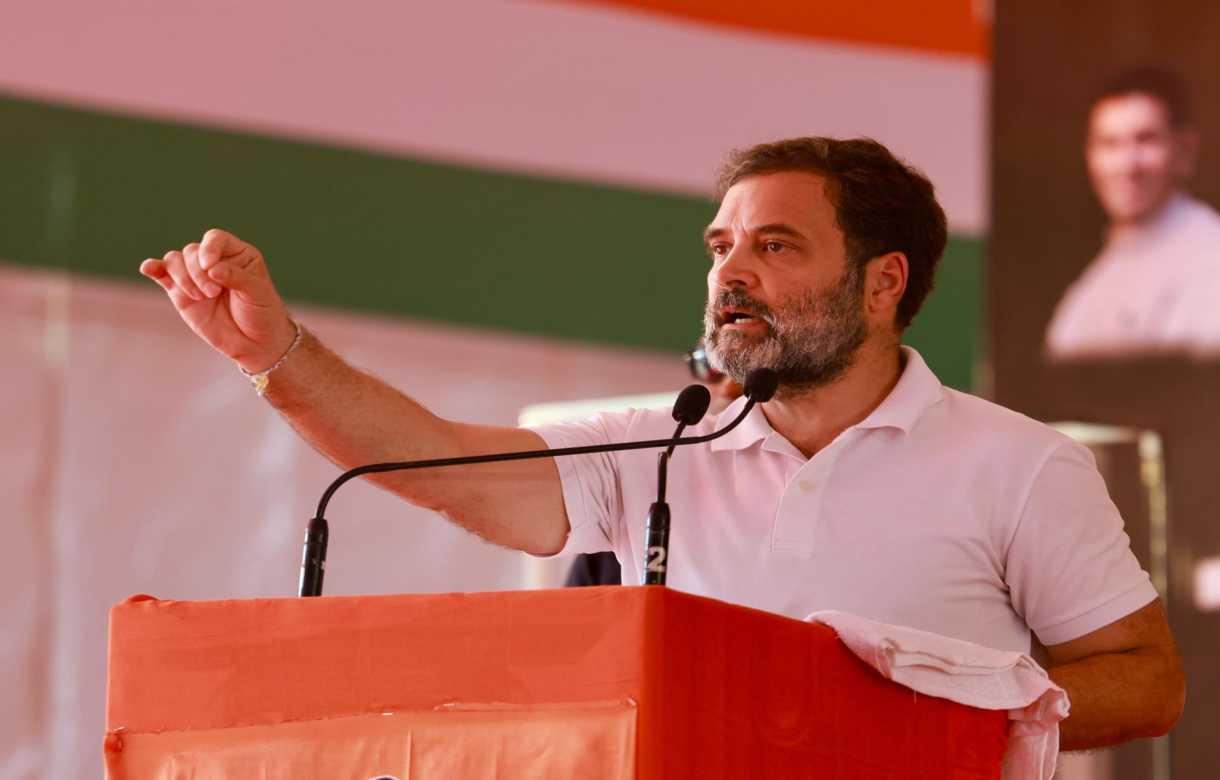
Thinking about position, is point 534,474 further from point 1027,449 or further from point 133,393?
point 133,393

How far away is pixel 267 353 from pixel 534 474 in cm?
38

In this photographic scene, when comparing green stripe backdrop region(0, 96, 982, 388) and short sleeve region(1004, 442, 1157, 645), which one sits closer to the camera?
short sleeve region(1004, 442, 1157, 645)

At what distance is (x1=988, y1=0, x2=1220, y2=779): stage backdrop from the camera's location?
397 cm

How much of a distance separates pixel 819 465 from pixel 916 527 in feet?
0.43

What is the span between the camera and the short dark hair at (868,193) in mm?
2197

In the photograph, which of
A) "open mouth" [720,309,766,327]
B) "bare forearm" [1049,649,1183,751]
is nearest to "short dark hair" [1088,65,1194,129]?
"open mouth" [720,309,766,327]

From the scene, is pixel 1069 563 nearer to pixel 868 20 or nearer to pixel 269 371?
pixel 269 371

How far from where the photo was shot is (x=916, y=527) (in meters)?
1.96

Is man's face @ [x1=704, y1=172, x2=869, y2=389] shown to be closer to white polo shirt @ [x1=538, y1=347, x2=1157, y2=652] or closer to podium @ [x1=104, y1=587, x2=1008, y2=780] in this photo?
white polo shirt @ [x1=538, y1=347, x2=1157, y2=652]

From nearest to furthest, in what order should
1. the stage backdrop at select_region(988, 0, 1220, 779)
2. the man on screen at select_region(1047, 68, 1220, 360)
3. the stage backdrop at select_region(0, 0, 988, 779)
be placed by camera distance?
1. the stage backdrop at select_region(988, 0, 1220, 779)
2. the man on screen at select_region(1047, 68, 1220, 360)
3. the stage backdrop at select_region(0, 0, 988, 779)

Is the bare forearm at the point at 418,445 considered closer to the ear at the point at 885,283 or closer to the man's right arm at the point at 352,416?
the man's right arm at the point at 352,416

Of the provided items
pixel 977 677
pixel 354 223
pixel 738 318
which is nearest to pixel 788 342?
pixel 738 318

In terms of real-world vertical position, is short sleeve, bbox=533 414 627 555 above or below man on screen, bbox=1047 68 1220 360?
below

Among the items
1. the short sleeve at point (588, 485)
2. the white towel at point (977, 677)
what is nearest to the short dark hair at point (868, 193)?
the short sleeve at point (588, 485)
